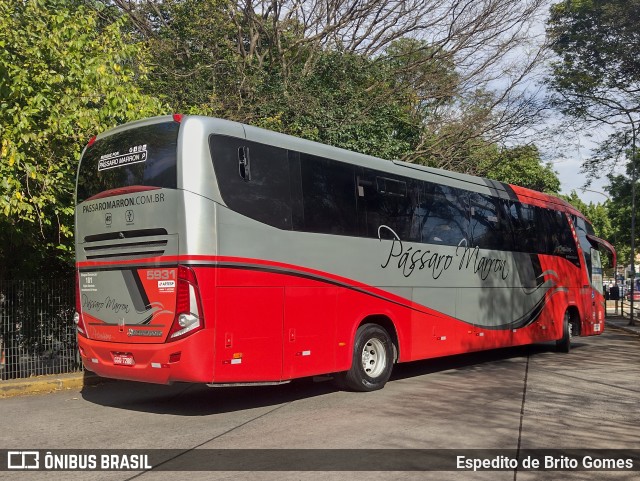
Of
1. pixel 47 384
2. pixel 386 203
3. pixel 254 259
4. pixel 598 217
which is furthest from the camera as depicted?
pixel 598 217

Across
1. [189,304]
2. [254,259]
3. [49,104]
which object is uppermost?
[49,104]

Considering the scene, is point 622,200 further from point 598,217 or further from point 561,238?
point 598,217

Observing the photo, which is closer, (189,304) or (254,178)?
(189,304)

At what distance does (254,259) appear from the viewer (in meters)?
7.87

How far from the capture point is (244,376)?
303 inches

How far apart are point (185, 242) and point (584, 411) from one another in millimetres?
5324

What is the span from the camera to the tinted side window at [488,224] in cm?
1234

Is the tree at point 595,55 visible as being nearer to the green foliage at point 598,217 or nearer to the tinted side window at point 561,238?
the tinted side window at point 561,238

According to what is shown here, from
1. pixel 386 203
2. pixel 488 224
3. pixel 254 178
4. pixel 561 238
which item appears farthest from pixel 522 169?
pixel 254 178

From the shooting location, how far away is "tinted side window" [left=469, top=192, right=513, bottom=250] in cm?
1234

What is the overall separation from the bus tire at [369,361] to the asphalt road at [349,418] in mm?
176

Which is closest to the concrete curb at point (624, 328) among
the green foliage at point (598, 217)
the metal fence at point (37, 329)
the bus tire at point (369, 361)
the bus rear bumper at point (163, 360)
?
the bus tire at point (369, 361)

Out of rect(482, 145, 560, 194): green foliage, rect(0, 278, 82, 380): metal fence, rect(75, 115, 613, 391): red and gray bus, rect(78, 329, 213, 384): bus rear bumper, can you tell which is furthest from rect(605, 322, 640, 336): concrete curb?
rect(78, 329, 213, 384): bus rear bumper

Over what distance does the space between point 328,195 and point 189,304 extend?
274 cm
